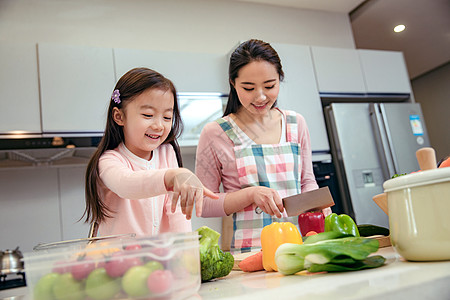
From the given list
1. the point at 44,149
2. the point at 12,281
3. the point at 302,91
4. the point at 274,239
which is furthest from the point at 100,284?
the point at 302,91

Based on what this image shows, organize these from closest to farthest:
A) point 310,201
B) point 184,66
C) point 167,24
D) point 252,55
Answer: point 310,201
point 252,55
point 184,66
point 167,24

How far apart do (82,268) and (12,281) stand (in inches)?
64.7

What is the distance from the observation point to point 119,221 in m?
0.98

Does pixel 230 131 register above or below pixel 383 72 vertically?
below

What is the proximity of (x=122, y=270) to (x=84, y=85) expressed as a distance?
2036 mm

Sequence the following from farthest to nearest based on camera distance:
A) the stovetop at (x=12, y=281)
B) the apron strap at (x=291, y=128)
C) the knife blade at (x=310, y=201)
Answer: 1. the stovetop at (x=12, y=281)
2. the apron strap at (x=291, y=128)
3. the knife blade at (x=310, y=201)

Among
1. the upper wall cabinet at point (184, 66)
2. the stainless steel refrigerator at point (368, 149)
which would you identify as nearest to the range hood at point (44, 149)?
the upper wall cabinet at point (184, 66)

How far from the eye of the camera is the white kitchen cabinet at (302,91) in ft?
8.84

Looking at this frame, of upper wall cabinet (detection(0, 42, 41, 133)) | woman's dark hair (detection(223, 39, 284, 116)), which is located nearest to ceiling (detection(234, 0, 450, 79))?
upper wall cabinet (detection(0, 42, 41, 133))

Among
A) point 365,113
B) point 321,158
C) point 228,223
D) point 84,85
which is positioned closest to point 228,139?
point 228,223

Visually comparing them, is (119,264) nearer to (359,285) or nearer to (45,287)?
(45,287)

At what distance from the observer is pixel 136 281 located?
446 mm

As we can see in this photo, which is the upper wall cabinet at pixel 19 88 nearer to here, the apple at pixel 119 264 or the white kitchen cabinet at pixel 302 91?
the white kitchen cabinet at pixel 302 91

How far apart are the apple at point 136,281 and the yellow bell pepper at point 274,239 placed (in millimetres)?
321
